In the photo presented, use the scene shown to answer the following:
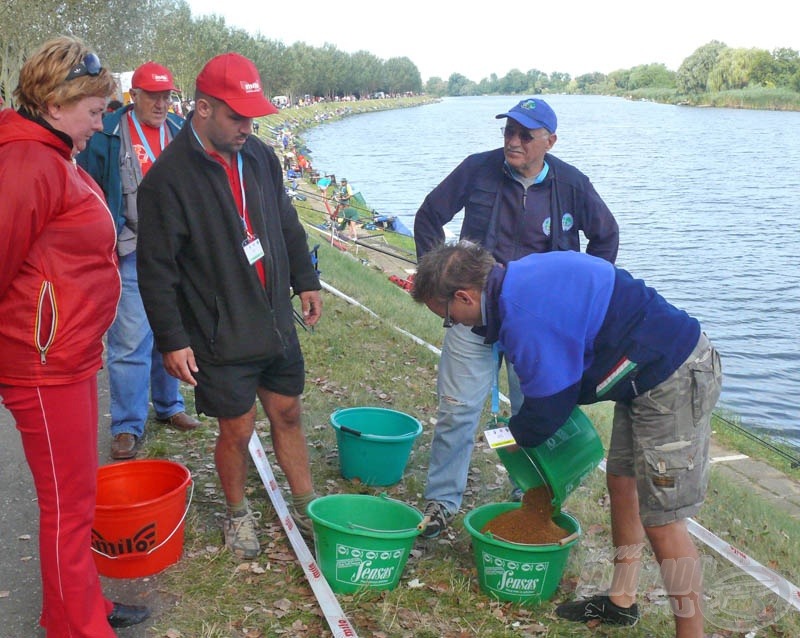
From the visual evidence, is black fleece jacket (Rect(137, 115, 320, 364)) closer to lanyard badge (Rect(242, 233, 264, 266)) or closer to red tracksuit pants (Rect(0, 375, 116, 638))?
lanyard badge (Rect(242, 233, 264, 266))

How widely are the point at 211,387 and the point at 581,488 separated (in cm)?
275

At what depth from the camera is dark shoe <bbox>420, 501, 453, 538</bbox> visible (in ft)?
15.5

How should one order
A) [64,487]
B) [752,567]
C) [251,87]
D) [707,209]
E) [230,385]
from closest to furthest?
[64,487], [251,87], [230,385], [752,567], [707,209]

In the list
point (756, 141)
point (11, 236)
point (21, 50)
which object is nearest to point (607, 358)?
point (11, 236)

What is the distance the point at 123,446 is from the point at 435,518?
204cm

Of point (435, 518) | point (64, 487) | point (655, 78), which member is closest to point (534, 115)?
point (435, 518)

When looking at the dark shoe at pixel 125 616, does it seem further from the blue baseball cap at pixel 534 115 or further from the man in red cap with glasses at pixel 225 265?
the blue baseball cap at pixel 534 115

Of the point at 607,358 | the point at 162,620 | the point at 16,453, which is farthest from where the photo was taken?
the point at 16,453

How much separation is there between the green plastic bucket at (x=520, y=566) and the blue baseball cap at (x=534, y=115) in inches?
80.9

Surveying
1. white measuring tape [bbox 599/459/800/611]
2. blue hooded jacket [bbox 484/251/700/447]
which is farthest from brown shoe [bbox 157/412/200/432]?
white measuring tape [bbox 599/459/800/611]

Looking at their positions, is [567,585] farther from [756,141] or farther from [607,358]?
[756,141]

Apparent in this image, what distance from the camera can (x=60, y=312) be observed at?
299cm

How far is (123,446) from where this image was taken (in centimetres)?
538

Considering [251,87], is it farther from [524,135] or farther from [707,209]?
[707,209]
